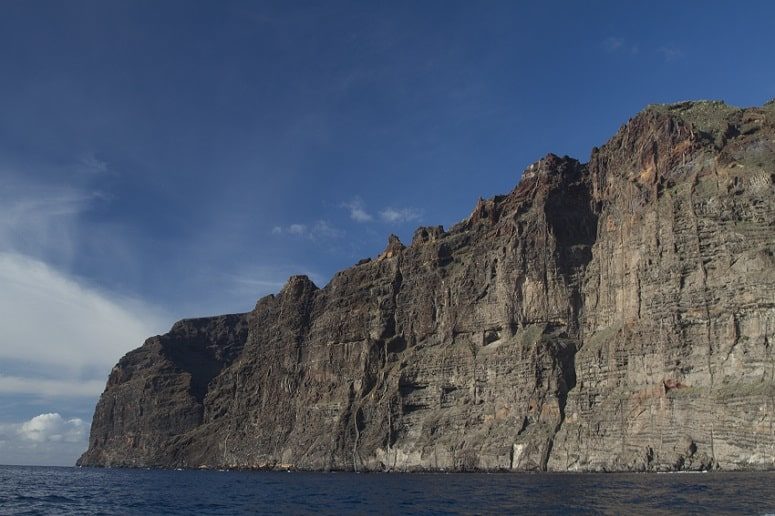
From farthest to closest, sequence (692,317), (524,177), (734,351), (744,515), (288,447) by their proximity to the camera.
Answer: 1. (288,447)
2. (524,177)
3. (692,317)
4. (734,351)
5. (744,515)

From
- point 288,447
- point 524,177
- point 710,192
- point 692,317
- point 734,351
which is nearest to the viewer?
point 734,351

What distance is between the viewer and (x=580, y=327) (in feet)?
462

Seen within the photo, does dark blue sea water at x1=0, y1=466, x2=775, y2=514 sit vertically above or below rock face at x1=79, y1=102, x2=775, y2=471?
below

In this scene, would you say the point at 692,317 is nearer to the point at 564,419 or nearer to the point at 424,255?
the point at 564,419

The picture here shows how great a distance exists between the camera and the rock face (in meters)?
108

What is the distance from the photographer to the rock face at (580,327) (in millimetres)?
108375

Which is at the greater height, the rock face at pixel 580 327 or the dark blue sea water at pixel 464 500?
the rock face at pixel 580 327

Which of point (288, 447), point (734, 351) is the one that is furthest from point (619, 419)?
point (288, 447)

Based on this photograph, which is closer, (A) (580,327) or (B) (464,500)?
(B) (464,500)

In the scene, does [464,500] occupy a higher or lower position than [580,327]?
lower

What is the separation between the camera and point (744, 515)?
4306 cm

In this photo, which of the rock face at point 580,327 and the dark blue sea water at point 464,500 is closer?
the dark blue sea water at point 464,500

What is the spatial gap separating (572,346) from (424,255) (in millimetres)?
50024

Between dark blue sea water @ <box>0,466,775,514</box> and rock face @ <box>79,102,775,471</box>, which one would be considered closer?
dark blue sea water @ <box>0,466,775,514</box>
